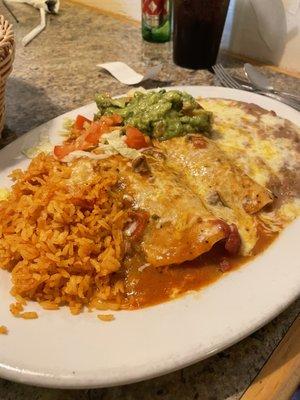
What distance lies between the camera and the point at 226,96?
2.04 m

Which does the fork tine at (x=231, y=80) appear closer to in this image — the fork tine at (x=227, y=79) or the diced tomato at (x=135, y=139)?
the fork tine at (x=227, y=79)

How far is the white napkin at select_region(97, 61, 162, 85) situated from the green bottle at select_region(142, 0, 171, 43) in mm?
377

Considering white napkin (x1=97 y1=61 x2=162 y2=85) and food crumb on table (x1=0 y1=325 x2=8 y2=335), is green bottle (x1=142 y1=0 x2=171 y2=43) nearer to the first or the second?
white napkin (x1=97 y1=61 x2=162 y2=85)

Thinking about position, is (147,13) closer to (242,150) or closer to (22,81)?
(22,81)

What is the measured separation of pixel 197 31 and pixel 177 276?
1.58 m

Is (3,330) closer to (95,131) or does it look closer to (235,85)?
(95,131)

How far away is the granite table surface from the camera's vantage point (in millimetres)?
1124

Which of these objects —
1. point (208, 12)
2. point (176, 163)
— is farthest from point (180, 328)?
point (208, 12)

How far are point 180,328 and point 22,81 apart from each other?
1903mm

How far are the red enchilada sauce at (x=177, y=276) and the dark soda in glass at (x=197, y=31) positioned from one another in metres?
1.43

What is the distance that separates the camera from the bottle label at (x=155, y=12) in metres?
2.66

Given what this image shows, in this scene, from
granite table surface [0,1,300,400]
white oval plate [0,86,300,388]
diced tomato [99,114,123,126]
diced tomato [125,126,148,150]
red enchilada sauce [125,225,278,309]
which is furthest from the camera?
diced tomato [99,114,123,126]

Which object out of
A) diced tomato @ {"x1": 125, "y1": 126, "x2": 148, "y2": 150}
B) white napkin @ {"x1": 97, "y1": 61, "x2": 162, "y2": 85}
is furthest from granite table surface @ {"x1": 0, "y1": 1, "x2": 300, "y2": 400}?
diced tomato @ {"x1": 125, "y1": 126, "x2": 148, "y2": 150}

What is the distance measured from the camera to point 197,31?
7.97ft
